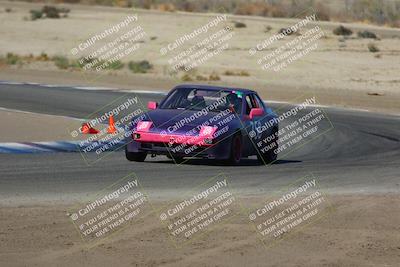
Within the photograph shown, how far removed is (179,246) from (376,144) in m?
12.9

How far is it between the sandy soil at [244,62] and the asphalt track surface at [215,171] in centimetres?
1235

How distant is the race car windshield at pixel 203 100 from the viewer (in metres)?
17.5

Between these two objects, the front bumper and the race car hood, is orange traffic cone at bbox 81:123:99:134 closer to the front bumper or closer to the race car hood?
the race car hood

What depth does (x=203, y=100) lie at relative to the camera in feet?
57.7

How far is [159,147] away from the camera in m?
16.7

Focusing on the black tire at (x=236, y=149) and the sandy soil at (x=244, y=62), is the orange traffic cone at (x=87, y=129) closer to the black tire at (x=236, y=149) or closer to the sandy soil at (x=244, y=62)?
the black tire at (x=236, y=149)

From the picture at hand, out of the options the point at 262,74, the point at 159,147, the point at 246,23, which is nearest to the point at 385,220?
the point at 159,147

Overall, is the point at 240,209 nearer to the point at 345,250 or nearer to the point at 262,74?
the point at 345,250

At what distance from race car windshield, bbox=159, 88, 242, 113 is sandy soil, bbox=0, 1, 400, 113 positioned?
15932mm

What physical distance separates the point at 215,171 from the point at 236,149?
118cm
